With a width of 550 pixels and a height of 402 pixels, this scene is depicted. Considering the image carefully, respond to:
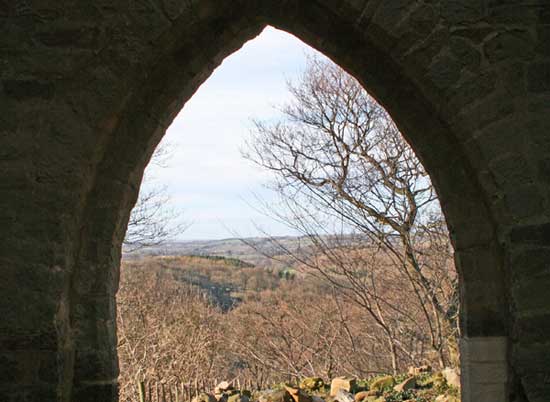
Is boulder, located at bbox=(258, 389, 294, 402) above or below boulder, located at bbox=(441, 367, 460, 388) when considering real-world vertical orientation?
below

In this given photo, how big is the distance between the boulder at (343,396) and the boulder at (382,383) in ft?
1.77

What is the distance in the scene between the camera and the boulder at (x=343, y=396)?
6430 mm

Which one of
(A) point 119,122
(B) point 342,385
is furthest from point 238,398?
(A) point 119,122

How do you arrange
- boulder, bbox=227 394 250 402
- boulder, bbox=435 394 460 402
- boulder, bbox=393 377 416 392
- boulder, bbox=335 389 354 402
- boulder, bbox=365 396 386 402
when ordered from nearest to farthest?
boulder, bbox=435 394 460 402
boulder, bbox=365 396 386 402
boulder, bbox=335 389 354 402
boulder, bbox=227 394 250 402
boulder, bbox=393 377 416 392

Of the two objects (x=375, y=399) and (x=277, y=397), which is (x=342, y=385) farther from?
(x=277, y=397)

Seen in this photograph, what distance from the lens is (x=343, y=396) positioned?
654 cm

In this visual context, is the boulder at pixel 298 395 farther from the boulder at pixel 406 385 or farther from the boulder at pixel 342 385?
the boulder at pixel 406 385

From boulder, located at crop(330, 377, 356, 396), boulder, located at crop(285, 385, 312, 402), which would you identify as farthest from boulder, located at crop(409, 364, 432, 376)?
boulder, located at crop(285, 385, 312, 402)

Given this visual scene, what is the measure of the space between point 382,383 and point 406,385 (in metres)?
0.32

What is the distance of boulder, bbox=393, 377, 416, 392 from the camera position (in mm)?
6908

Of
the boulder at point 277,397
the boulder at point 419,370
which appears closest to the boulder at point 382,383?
the boulder at point 419,370

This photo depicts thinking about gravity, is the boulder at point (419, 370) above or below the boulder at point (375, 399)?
above

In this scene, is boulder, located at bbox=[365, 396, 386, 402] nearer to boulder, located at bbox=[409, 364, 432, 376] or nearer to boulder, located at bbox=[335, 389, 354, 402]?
boulder, located at bbox=[335, 389, 354, 402]

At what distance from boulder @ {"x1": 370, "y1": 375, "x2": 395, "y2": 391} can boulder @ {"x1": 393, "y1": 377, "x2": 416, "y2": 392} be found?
0.18 meters
